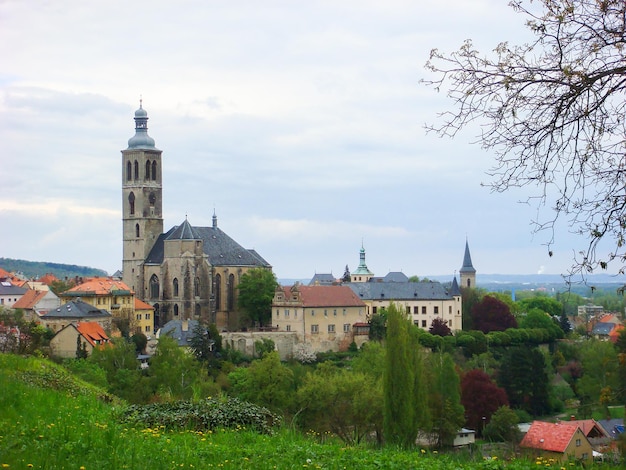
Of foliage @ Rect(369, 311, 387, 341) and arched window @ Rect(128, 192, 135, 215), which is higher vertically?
arched window @ Rect(128, 192, 135, 215)

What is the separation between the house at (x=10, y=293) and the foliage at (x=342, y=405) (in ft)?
246

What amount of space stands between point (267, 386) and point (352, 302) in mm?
29968

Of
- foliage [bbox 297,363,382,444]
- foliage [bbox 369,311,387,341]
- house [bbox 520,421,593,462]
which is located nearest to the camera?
house [bbox 520,421,593,462]

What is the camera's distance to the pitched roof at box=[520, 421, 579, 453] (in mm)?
36275

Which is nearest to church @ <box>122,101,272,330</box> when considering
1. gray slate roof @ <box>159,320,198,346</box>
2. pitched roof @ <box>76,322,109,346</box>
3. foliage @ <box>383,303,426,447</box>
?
gray slate roof @ <box>159,320,198,346</box>

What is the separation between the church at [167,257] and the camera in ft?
256

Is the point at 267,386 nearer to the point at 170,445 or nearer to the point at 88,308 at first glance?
the point at 88,308

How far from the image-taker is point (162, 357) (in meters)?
52.0

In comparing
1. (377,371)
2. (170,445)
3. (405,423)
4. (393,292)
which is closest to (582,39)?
(170,445)

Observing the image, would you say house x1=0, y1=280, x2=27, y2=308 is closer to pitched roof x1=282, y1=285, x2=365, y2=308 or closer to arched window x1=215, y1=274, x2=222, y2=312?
arched window x1=215, y1=274, x2=222, y2=312

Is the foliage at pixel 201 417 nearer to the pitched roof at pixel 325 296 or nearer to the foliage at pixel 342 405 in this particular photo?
the foliage at pixel 342 405

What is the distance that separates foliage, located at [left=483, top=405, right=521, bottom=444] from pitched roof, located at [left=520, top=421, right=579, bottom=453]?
233 inches

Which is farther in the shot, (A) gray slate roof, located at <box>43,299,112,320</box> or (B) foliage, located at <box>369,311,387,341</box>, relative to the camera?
(B) foliage, located at <box>369,311,387,341</box>

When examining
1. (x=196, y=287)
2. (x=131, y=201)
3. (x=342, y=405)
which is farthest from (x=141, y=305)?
(x=342, y=405)
